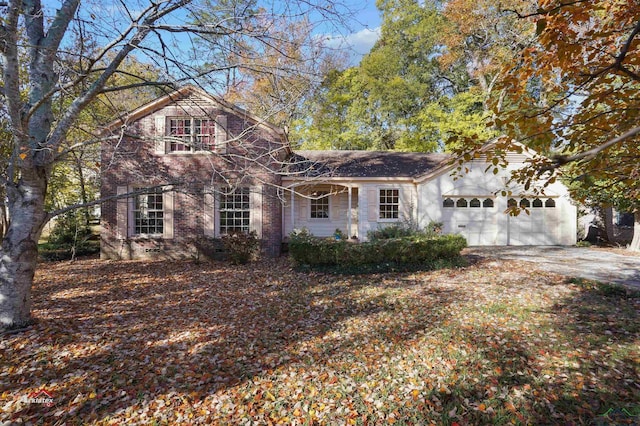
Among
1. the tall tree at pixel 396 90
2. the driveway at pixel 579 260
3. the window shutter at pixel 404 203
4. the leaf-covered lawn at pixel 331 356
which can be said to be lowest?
the leaf-covered lawn at pixel 331 356

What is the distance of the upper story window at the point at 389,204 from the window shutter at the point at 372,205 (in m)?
0.29

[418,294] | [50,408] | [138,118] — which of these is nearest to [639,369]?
[418,294]

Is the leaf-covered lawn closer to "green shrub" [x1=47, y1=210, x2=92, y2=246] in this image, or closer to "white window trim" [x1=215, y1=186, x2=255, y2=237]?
"white window trim" [x1=215, y1=186, x2=255, y2=237]

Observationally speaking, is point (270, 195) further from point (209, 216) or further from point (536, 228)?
point (536, 228)

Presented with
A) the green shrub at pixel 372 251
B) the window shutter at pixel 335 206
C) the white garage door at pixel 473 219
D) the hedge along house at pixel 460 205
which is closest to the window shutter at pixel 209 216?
the hedge along house at pixel 460 205

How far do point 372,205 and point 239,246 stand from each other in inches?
237

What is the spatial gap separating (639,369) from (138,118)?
14.4 m

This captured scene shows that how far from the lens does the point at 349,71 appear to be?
2350 cm

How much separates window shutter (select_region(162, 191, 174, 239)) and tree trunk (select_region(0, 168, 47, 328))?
23.7ft

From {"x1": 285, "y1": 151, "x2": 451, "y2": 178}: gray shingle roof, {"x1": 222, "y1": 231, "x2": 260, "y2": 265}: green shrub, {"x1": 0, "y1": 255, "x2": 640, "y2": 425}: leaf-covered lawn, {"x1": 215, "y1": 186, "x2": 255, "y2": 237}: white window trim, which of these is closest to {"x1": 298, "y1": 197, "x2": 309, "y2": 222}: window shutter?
{"x1": 285, "y1": 151, "x2": 451, "y2": 178}: gray shingle roof

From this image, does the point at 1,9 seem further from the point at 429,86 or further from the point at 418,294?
the point at 429,86

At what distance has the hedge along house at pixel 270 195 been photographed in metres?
12.1

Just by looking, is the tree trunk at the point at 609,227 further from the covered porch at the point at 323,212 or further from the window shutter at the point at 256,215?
the window shutter at the point at 256,215

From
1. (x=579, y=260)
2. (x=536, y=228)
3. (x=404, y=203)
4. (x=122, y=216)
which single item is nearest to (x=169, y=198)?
(x=122, y=216)
